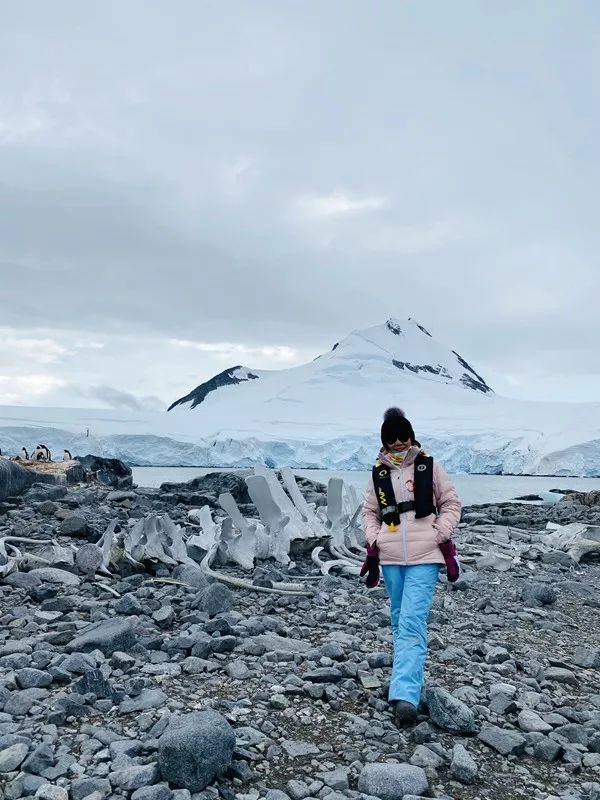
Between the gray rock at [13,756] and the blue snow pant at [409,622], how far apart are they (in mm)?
1500

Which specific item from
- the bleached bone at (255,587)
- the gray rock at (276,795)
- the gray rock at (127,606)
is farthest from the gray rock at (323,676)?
the bleached bone at (255,587)

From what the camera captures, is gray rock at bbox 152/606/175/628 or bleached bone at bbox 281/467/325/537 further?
bleached bone at bbox 281/467/325/537

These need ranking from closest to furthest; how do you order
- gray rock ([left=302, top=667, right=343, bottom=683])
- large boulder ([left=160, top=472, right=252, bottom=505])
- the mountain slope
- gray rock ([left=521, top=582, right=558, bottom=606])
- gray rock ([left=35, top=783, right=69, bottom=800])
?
gray rock ([left=35, top=783, right=69, bottom=800]) → gray rock ([left=302, top=667, right=343, bottom=683]) → gray rock ([left=521, top=582, right=558, bottom=606]) → large boulder ([left=160, top=472, right=252, bottom=505]) → the mountain slope

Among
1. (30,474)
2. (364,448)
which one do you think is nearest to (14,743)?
(30,474)

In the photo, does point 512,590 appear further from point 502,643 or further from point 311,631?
point 311,631

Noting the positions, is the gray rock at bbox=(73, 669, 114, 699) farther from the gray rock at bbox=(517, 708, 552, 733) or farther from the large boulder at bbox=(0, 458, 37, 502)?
the large boulder at bbox=(0, 458, 37, 502)

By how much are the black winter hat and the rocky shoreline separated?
1.14 meters

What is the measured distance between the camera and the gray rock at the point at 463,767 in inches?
108

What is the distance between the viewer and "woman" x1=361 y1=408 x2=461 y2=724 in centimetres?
338

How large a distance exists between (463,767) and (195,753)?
1.00 meters

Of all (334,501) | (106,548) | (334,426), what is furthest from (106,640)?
(334,426)

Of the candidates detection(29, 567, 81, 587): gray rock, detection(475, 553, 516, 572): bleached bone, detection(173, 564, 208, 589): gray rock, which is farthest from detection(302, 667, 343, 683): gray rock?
detection(475, 553, 516, 572): bleached bone

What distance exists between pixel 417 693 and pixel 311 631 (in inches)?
55.1

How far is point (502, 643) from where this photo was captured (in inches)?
179
